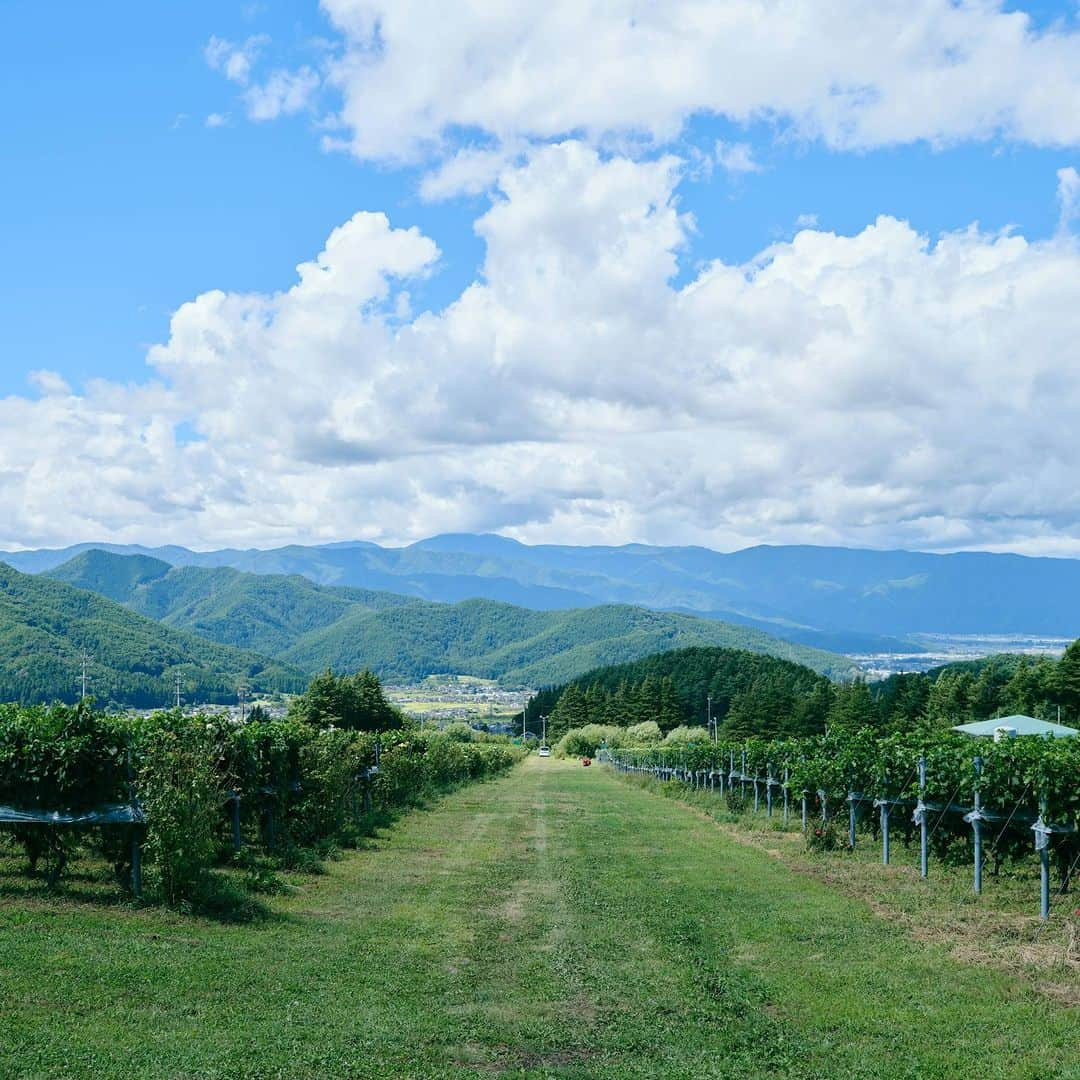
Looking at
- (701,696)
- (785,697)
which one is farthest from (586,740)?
(701,696)

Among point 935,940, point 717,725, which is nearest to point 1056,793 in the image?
point 935,940

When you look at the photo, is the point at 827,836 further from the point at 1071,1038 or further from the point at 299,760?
the point at 1071,1038

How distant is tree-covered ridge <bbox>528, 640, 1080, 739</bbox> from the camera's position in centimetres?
9278

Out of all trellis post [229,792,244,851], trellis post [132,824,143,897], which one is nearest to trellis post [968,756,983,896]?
trellis post [229,792,244,851]

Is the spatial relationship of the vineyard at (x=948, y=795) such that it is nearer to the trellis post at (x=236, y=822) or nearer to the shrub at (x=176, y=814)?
the shrub at (x=176, y=814)

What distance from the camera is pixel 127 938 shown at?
470 inches

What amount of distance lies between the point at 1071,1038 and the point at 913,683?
114m

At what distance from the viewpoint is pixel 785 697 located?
373 ft

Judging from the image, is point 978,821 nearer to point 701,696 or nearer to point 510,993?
point 510,993

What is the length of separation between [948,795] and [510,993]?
12295 mm

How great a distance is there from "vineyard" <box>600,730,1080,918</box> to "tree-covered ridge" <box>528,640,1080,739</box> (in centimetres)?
2582

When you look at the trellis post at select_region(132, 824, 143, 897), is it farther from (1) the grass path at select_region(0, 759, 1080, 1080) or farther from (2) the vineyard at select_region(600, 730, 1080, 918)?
(2) the vineyard at select_region(600, 730, 1080, 918)

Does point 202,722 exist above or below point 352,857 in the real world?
above

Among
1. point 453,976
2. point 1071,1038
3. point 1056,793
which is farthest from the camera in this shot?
point 1056,793
